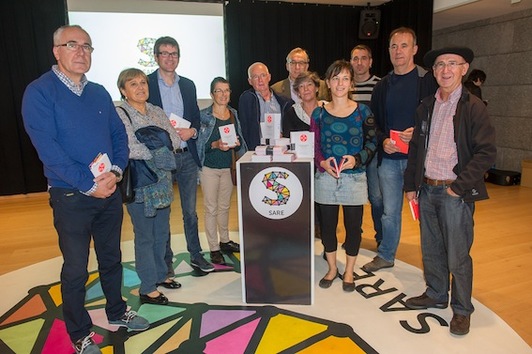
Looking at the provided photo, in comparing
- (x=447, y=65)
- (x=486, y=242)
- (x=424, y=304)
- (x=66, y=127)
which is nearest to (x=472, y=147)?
(x=447, y=65)

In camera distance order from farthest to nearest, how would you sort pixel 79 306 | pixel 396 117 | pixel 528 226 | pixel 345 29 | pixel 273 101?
pixel 345 29, pixel 528 226, pixel 273 101, pixel 396 117, pixel 79 306

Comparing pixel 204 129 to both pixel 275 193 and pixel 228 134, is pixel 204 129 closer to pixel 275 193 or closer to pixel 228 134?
pixel 228 134

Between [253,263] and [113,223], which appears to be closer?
[113,223]

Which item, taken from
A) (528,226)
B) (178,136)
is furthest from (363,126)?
(528,226)

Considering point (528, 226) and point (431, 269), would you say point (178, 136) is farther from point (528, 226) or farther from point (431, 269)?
point (528, 226)

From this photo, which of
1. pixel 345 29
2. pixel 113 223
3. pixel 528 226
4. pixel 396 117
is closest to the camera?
pixel 113 223

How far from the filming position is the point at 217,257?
3250 mm

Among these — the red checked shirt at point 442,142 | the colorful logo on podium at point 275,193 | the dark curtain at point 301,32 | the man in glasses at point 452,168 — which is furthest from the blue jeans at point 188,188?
the dark curtain at point 301,32

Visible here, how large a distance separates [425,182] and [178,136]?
1.56 meters

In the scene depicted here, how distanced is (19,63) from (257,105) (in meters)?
4.26

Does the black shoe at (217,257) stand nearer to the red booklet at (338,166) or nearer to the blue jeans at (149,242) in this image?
the blue jeans at (149,242)

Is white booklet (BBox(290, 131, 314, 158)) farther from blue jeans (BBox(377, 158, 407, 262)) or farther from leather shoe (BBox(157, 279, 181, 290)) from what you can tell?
leather shoe (BBox(157, 279, 181, 290))

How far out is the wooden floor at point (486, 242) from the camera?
2.63 meters

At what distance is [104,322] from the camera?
8.00ft
